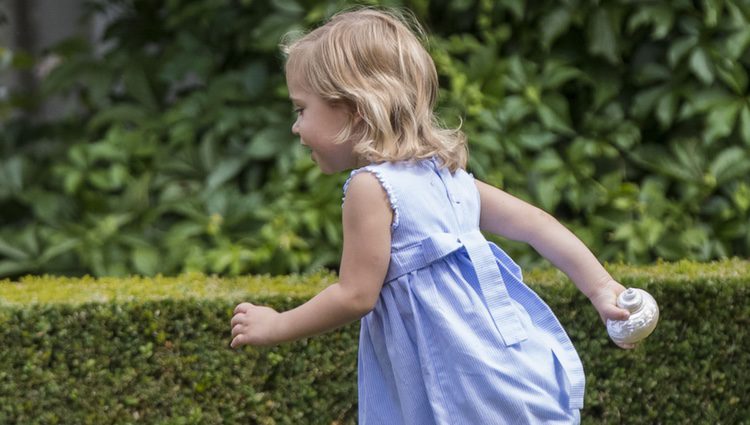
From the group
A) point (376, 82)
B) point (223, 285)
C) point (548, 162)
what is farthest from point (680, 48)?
point (376, 82)

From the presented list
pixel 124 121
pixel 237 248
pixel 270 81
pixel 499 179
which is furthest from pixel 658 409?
pixel 124 121

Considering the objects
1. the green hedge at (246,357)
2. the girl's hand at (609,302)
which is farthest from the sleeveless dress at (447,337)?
the green hedge at (246,357)

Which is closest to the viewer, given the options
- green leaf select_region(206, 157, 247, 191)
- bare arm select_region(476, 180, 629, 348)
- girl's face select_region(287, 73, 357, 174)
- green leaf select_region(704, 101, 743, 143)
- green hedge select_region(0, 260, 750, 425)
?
girl's face select_region(287, 73, 357, 174)

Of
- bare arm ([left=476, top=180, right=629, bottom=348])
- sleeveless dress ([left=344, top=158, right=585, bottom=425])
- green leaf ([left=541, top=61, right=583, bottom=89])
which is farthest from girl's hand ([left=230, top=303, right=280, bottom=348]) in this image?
green leaf ([left=541, top=61, right=583, bottom=89])

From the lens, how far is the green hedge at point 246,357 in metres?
3.38

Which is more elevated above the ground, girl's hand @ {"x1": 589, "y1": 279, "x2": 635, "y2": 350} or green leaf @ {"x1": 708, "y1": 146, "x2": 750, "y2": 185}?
girl's hand @ {"x1": 589, "y1": 279, "x2": 635, "y2": 350}

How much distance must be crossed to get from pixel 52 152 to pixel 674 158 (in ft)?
9.90

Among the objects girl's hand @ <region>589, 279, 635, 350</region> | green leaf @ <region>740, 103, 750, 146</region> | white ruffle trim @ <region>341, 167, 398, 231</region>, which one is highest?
white ruffle trim @ <region>341, 167, 398, 231</region>

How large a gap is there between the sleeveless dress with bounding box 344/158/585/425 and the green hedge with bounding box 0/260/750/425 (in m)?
1.21

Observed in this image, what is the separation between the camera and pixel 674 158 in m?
5.04

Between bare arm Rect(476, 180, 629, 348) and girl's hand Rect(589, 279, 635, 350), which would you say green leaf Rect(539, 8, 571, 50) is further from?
girl's hand Rect(589, 279, 635, 350)

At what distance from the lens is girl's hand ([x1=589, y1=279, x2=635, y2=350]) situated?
7.61 feet

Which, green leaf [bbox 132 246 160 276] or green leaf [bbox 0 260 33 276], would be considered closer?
green leaf [bbox 132 246 160 276]

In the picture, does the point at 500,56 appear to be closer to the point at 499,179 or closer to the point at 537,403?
the point at 499,179
